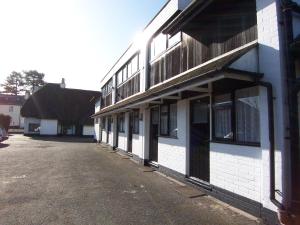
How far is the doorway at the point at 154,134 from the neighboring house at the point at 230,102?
1.07ft

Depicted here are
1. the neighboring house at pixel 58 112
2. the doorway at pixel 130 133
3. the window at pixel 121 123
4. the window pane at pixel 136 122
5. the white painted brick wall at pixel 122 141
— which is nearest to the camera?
the window pane at pixel 136 122

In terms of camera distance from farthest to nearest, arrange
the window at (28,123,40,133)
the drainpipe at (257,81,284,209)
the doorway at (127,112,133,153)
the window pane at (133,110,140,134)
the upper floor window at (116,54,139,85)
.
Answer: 1. the window at (28,123,40,133)
2. the doorway at (127,112,133,153)
3. the upper floor window at (116,54,139,85)
4. the window pane at (133,110,140,134)
5. the drainpipe at (257,81,284,209)

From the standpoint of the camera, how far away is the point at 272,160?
5.33 metres

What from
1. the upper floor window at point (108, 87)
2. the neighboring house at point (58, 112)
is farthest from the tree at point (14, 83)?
the upper floor window at point (108, 87)

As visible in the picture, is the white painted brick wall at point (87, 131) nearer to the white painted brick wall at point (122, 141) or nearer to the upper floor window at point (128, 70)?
the upper floor window at point (128, 70)

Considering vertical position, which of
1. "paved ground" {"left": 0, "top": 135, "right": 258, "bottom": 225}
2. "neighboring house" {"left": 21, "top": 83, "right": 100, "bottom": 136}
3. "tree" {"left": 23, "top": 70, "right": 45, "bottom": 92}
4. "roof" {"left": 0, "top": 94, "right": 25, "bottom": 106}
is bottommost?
"paved ground" {"left": 0, "top": 135, "right": 258, "bottom": 225}

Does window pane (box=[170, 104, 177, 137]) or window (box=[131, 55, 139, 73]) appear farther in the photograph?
window (box=[131, 55, 139, 73])

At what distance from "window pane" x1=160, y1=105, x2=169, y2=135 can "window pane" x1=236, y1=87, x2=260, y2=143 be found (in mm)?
4612

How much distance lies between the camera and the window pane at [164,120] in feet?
36.3

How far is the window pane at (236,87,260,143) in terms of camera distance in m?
6.04

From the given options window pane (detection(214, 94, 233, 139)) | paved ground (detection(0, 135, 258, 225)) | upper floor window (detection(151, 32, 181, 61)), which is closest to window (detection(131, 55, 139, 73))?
upper floor window (detection(151, 32, 181, 61))

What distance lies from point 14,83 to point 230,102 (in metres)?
75.7

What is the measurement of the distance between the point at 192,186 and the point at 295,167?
12.6ft

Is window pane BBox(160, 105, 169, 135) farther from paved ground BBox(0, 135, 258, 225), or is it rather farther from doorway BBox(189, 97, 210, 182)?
doorway BBox(189, 97, 210, 182)
